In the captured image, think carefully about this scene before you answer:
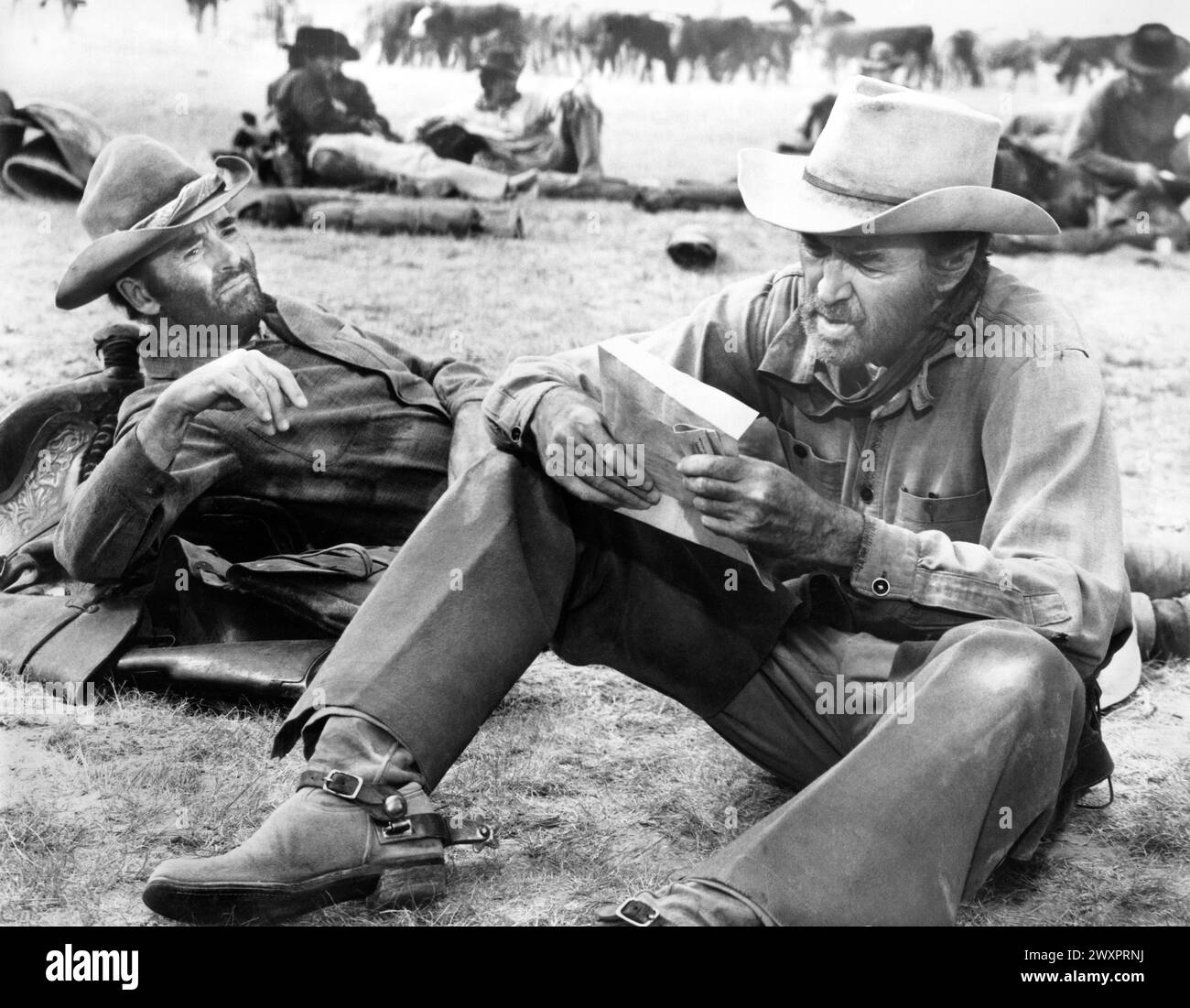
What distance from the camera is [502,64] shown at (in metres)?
7.88

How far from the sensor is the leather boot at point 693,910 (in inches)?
104

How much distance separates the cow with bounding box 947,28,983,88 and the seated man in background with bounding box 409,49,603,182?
1951 mm

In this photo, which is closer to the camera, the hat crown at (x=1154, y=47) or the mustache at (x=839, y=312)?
the mustache at (x=839, y=312)

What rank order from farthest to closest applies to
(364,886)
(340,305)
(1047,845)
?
(340,305) < (1047,845) < (364,886)

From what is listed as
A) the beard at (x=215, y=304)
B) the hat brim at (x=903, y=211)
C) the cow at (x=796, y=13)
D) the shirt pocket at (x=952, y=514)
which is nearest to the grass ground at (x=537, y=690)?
the cow at (x=796, y=13)

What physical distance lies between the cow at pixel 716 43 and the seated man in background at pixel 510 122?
0.57m

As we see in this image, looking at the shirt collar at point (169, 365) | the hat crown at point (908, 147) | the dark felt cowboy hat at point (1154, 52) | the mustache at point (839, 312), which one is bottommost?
the shirt collar at point (169, 365)

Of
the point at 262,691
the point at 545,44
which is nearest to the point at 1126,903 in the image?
the point at 262,691

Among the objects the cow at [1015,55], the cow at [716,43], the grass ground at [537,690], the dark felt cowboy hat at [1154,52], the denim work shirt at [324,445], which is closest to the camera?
the grass ground at [537,690]

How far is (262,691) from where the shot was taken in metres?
4.41

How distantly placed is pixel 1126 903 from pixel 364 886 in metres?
1.71

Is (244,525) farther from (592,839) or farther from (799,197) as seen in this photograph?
(799,197)

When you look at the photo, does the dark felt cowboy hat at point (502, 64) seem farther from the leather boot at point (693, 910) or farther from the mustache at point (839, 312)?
the leather boot at point (693, 910)

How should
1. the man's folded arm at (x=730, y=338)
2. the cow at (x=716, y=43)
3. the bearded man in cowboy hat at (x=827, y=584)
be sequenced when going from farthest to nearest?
1. the cow at (x=716, y=43)
2. the man's folded arm at (x=730, y=338)
3. the bearded man in cowboy hat at (x=827, y=584)
